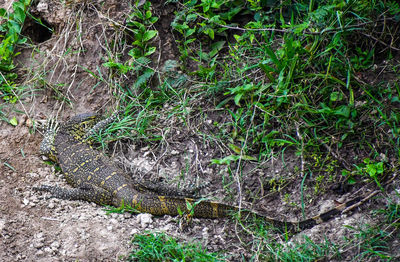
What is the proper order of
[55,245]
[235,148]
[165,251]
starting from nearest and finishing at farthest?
[165,251] < [55,245] < [235,148]

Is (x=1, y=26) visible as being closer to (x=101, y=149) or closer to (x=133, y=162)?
(x=101, y=149)

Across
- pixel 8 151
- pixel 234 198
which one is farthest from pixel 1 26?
pixel 234 198

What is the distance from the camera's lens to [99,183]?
484 cm

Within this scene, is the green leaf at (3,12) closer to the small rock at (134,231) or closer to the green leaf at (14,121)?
the green leaf at (14,121)

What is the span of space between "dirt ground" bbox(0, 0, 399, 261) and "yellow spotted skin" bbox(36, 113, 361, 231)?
0.11m

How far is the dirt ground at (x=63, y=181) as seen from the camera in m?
3.87

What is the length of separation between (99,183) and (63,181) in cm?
70

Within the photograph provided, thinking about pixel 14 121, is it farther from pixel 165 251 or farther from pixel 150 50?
pixel 165 251

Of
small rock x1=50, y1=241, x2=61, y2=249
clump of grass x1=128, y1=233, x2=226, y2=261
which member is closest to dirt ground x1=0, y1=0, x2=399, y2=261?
small rock x1=50, y1=241, x2=61, y2=249

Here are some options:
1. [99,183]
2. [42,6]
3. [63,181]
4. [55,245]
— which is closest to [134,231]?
[55,245]

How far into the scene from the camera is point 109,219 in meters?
4.32

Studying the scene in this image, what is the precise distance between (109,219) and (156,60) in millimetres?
2434

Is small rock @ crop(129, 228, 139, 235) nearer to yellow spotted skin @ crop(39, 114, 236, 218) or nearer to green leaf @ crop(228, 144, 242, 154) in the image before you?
yellow spotted skin @ crop(39, 114, 236, 218)

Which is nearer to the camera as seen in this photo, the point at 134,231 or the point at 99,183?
the point at 134,231
